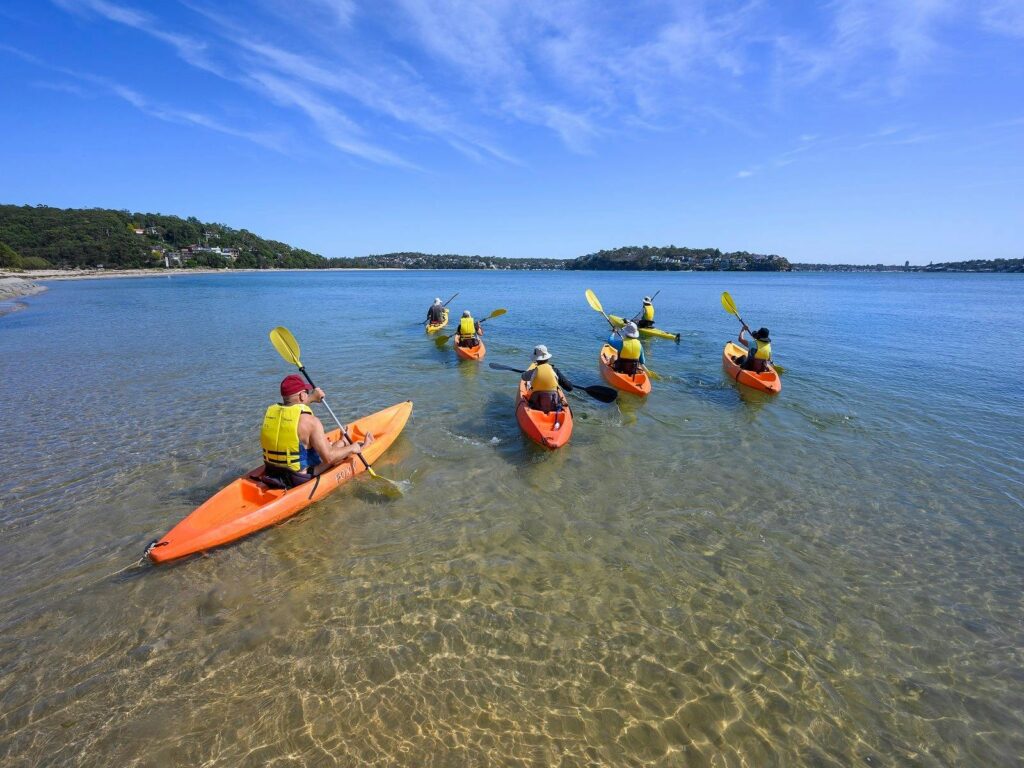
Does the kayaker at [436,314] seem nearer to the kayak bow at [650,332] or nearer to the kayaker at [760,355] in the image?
the kayak bow at [650,332]

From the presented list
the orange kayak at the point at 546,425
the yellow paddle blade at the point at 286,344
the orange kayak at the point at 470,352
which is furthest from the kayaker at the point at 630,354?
the yellow paddle blade at the point at 286,344

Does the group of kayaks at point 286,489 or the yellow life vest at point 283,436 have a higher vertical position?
the yellow life vest at point 283,436

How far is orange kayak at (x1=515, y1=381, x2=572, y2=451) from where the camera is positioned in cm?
906

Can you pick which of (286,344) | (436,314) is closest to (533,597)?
(286,344)

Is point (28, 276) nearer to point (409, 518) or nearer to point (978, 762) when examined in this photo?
point (409, 518)

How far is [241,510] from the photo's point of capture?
630 centimetres

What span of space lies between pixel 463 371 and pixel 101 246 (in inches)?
5355

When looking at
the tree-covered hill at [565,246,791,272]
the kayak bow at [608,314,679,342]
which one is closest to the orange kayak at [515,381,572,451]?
the kayak bow at [608,314,679,342]

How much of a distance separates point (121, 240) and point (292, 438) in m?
149

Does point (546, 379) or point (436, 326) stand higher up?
point (546, 379)

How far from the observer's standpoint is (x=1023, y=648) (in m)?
4.81

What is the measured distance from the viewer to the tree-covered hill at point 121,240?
339ft

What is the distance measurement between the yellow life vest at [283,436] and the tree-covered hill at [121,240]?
117 meters

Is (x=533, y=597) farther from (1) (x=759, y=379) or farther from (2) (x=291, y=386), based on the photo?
(1) (x=759, y=379)
